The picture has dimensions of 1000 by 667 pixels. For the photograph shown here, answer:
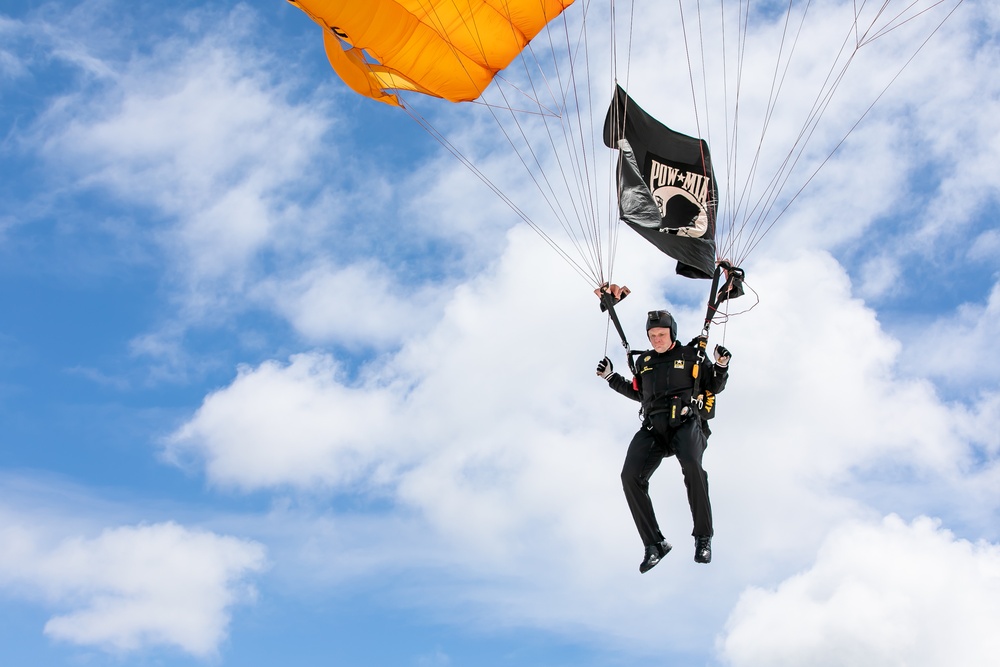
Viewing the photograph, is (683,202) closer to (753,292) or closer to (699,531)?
(753,292)

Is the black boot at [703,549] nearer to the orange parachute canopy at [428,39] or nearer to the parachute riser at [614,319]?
the parachute riser at [614,319]

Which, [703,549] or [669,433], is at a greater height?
[669,433]

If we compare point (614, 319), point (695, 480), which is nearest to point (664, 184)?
point (614, 319)

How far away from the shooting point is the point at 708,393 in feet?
38.0

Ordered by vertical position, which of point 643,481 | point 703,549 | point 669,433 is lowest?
point 703,549

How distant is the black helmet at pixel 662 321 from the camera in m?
11.8

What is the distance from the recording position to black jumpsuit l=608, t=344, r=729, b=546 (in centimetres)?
1124

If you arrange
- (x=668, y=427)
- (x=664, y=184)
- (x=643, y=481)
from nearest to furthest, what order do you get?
1. (x=668, y=427)
2. (x=643, y=481)
3. (x=664, y=184)

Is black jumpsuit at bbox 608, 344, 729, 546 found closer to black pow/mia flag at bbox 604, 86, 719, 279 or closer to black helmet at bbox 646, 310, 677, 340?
black helmet at bbox 646, 310, 677, 340

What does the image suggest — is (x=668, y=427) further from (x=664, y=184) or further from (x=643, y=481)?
(x=664, y=184)

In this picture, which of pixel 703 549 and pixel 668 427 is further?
pixel 668 427

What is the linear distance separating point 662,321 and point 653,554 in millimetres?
2629

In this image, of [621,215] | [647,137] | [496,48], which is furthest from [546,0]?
[621,215]

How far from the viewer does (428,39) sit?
46.2 feet
